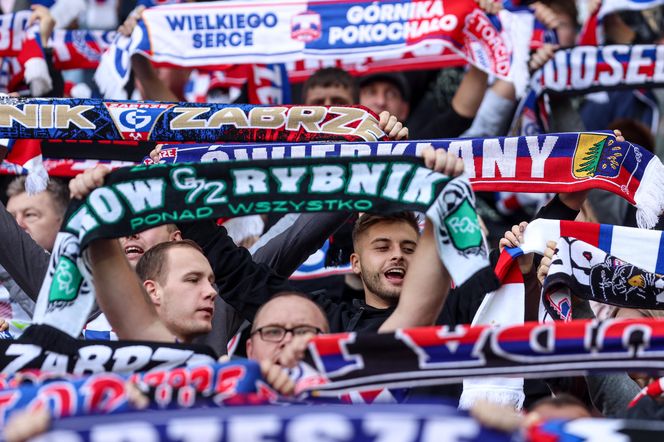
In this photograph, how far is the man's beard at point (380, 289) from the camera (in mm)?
5727

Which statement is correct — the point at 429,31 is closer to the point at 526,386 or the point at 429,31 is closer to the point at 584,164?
the point at 584,164

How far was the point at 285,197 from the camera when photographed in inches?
190

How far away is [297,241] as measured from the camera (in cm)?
610

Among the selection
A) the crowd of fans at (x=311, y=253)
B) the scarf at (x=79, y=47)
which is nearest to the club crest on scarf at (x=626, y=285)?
the crowd of fans at (x=311, y=253)

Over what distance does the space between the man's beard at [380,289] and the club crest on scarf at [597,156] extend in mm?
1036

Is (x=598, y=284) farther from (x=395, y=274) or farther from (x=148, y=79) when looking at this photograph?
(x=148, y=79)

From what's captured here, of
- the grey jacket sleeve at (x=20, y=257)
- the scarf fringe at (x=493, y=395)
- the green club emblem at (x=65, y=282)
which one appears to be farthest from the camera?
the grey jacket sleeve at (x=20, y=257)

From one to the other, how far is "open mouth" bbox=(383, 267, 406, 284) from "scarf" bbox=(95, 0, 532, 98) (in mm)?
2069

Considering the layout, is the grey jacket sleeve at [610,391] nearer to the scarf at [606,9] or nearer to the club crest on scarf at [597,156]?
the club crest on scarf at [597,156]

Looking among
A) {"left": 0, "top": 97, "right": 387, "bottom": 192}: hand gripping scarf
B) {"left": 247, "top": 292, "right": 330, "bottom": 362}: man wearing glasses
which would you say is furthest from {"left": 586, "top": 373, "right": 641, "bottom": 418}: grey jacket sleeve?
{"left": 0, "top": 97, "right": 387, "bottom": 192}: hand gripping scarf

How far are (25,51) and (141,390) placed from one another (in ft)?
12.8

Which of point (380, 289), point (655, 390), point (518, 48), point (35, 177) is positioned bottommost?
point (655, 390)

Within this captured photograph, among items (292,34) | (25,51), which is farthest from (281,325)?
(25,51)

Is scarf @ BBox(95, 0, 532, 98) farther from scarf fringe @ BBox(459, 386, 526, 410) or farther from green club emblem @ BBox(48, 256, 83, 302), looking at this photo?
green club emblem @ BBox(48, 256, 83, 302)
